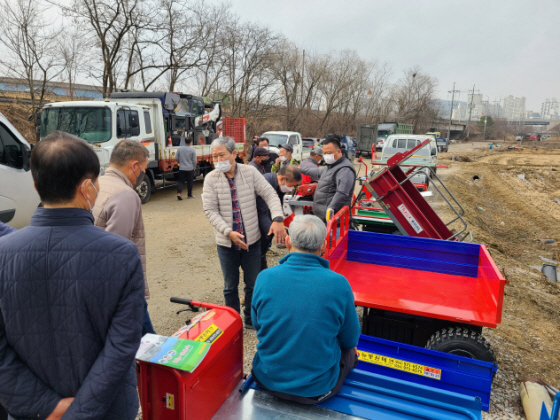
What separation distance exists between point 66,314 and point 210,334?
942mm

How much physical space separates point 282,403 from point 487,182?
20.2 m

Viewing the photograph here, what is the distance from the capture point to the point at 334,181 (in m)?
4.89

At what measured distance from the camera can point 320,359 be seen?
6.44 feet

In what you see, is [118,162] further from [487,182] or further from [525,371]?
[487,182]

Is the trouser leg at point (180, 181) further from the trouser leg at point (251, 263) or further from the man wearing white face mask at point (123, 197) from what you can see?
the man wearing white face mask at point (123, 197)

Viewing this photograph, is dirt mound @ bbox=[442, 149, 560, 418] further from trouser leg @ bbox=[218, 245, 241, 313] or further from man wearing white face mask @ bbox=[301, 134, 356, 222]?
trouser leg @ bbox=[218, 245, 241, 313]

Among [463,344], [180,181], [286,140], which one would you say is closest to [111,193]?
[463,344]

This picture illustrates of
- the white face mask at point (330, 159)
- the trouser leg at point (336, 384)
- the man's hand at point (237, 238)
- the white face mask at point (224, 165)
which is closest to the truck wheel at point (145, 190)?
the white face mask at point (330, 159)

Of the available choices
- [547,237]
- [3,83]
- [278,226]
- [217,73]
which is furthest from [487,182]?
[3,83]

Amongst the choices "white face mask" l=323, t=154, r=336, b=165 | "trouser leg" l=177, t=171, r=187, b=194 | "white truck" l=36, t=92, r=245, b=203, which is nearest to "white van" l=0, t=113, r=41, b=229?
"white truck" l=36, t=92, r=245, b=203

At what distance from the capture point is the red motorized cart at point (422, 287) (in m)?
3.02

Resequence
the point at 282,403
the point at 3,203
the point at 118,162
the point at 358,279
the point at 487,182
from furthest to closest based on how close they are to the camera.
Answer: the point at 487,182, the point at 3,203, the point at 358,279, the point at 118,162, the point at 282,403

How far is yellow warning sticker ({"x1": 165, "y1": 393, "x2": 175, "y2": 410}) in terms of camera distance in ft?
6.16

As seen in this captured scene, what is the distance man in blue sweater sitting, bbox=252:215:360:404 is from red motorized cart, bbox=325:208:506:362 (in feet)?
4.14
